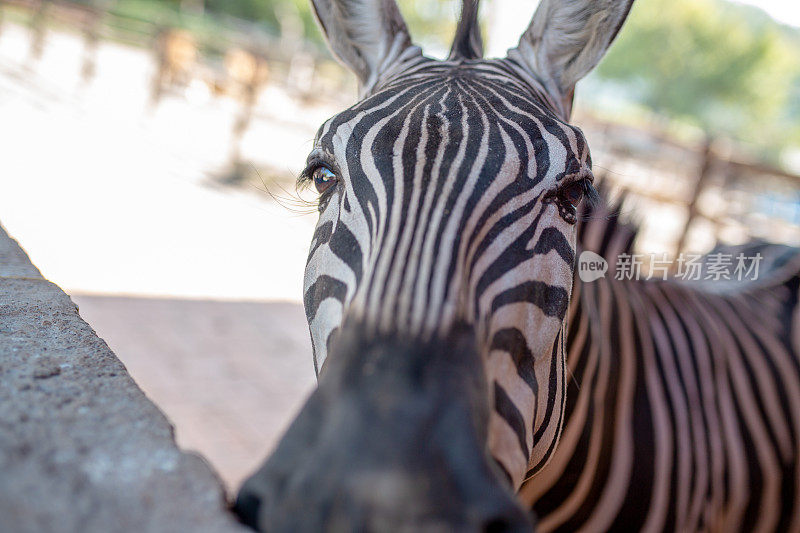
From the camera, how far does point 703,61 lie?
46344mm

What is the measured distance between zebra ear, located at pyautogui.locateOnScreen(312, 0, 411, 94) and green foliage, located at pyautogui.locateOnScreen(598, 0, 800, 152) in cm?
5049

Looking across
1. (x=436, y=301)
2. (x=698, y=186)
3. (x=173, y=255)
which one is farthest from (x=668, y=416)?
(x=698, y=186)

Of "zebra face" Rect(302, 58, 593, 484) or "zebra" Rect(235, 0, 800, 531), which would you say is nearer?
"zebra" Rect(235, 0, 800, 531)

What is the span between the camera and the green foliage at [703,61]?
4531 cm

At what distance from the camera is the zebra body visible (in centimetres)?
210

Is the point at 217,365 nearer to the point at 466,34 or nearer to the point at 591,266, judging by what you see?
the point at 591,266

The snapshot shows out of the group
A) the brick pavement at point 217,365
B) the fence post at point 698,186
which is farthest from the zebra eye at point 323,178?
the fence post at point 698,186

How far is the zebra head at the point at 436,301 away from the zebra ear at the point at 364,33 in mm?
215

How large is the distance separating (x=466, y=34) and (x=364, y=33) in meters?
0.40

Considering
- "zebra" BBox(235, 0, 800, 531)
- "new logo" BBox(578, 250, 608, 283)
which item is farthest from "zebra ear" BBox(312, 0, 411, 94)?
"new logo" BBox(578, 250, 608, 283)

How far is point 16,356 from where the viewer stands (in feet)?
3.79

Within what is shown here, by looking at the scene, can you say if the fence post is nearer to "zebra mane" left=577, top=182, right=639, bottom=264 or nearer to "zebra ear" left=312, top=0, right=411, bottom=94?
"zebra mane" left=577, top=182, right=639, bottom=264

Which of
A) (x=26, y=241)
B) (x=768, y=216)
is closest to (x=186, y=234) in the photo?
(x=26, y=241)

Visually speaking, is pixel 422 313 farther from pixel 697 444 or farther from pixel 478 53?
pixel 697 444
